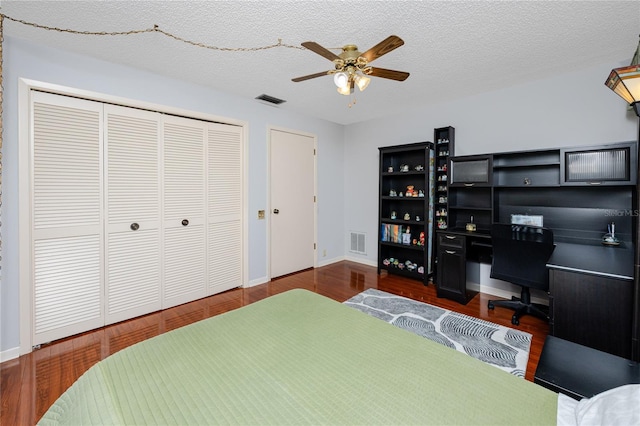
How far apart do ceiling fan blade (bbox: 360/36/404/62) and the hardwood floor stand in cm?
239

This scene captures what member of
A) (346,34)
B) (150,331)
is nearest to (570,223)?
(346,34)

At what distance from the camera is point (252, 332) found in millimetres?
1367

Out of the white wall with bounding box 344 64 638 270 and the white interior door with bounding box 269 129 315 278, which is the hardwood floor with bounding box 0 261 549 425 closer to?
the white interior door with bounding box 269 129 315 278

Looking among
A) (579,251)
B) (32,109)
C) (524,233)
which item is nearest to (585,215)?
(579,251)

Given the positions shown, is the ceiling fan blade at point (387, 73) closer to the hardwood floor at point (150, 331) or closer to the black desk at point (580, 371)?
the black desk at point (580, 371)

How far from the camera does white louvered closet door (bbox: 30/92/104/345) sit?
225 cm

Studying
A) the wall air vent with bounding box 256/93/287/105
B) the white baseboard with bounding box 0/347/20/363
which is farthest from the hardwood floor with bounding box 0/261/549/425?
the wall air vent with bounding box 256/93/287/105

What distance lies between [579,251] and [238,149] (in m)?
3.73

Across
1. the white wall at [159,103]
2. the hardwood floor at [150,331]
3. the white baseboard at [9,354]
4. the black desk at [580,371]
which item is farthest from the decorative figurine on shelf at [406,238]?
the white baseboard at [9,354]

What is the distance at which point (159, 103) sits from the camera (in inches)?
110

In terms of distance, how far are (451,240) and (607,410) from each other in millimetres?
2677

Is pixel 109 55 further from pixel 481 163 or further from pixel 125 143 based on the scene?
pixel 481 163

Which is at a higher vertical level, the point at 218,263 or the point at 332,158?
the point at 332,158

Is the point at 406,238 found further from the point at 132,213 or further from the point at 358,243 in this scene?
the point at 132,213
